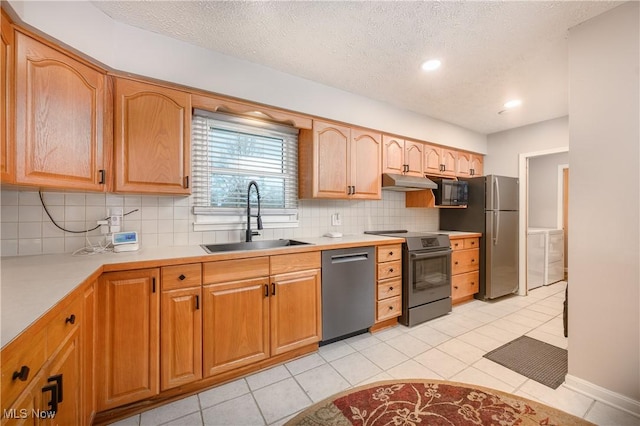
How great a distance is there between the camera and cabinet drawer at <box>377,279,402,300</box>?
266cm

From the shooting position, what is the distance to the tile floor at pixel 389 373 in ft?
5.25

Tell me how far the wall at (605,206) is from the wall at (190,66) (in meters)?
1.74

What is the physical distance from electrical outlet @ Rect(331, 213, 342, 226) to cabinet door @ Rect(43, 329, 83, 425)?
2.32 m

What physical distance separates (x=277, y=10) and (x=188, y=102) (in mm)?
934

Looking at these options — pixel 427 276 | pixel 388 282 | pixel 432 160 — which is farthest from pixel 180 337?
pixel 432 160

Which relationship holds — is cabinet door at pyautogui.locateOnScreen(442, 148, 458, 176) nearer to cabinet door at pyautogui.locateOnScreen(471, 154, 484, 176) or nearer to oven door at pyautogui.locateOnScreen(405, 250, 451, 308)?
cabinet door at pyautogui.locateOnScreen(471, 154, 484, 176)

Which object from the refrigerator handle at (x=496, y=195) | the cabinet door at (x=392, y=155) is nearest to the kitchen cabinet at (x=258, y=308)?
the cabinet door at (x=392, y=155)

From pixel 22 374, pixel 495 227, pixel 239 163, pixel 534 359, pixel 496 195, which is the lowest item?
pixel 534 359

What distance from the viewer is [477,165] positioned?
169 inches

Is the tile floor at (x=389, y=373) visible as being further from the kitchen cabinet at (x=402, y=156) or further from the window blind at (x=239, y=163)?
the kitchen cabinet at (x=402, y=156)

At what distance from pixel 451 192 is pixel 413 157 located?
2.61ft

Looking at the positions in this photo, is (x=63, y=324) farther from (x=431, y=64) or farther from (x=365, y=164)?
(x=431, y=64)

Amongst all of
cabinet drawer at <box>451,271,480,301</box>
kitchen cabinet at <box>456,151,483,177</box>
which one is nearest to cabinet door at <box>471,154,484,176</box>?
kitchen cabinet at <box>456,151,483,177</box>

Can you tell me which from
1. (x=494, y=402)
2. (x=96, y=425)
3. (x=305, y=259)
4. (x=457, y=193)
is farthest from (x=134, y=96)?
(x=457, y=193)
